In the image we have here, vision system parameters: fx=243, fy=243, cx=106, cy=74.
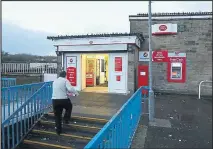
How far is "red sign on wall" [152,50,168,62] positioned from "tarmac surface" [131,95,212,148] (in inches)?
237

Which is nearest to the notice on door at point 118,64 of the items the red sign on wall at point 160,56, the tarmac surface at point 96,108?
the tarmac surface at point 96,108

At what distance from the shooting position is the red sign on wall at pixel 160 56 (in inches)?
610

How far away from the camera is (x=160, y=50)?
613 inches

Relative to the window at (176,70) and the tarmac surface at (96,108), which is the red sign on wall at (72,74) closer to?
the tarmac surface at (96,108)

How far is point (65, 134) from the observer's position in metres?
6.61

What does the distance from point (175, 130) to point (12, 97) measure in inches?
200

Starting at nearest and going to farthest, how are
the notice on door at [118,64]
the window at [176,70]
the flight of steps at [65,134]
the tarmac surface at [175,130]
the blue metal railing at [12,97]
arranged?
1. the tarmac surface at [175,130]
2. the flight of steps at [65,134]
3. the blue metal railing at [12,97]
4. the notice on door at [118,64]
5. the window at [176,70]

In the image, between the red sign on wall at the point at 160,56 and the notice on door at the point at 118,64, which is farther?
the red sign on wall at the point at 160,56

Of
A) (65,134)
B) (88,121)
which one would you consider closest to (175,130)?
(88,121)

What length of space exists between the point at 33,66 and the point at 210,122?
1450 cm

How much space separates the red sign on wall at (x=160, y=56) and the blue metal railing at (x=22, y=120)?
9.35 metres

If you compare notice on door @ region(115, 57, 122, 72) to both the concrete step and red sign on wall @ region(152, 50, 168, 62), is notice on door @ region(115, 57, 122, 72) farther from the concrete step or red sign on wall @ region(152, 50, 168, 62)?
the concrete step

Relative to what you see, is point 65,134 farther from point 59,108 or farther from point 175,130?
point 175,130

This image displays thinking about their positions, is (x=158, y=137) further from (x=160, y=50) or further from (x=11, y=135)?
(x=160, y=50)
